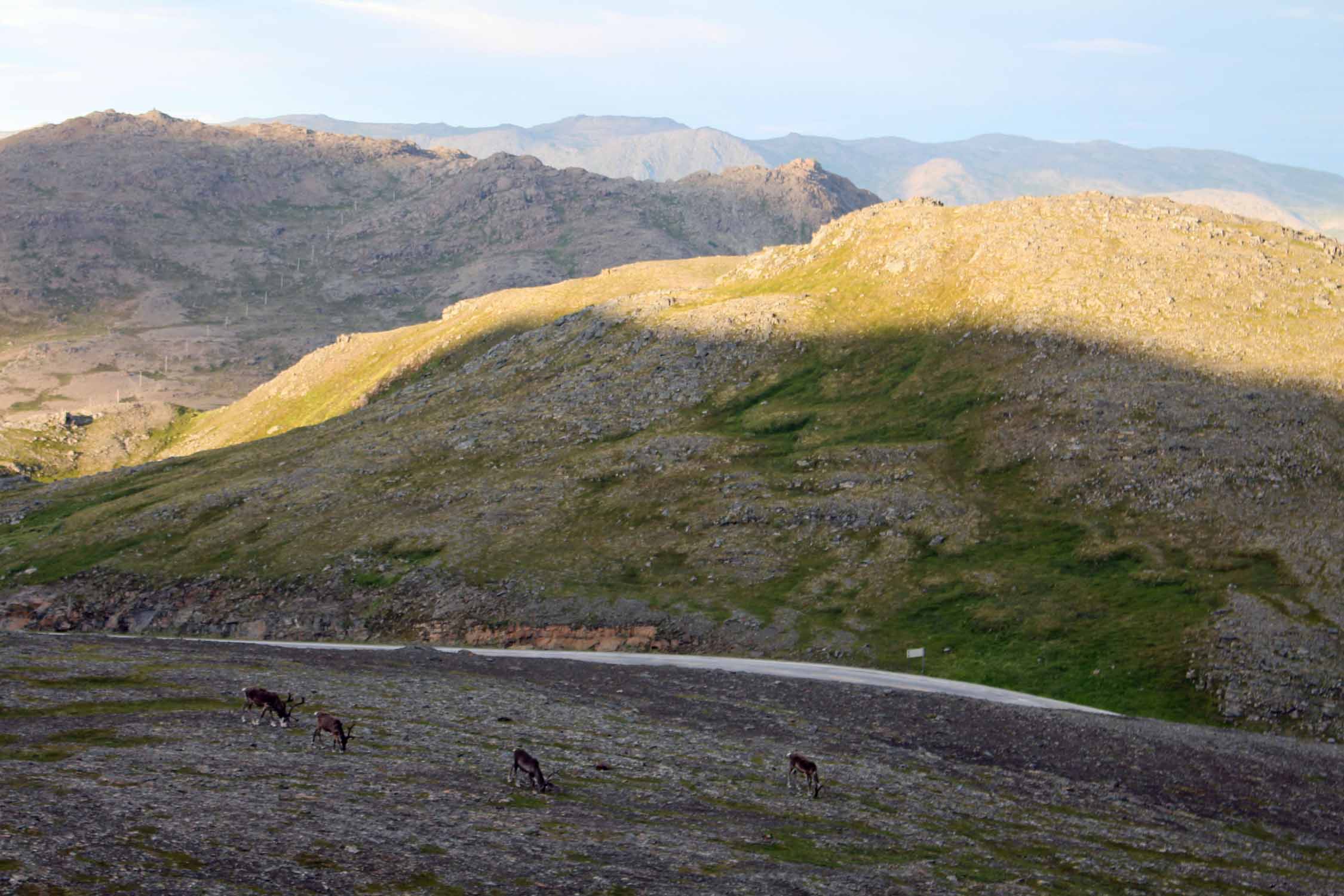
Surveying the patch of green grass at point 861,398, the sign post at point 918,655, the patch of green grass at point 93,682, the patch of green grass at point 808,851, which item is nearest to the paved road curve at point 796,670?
the sign post at point 918,655

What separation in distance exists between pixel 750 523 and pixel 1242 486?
53.5 m

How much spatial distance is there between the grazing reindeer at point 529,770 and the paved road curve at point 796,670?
44042mm

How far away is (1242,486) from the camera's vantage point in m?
108

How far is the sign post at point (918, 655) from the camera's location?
301 ft

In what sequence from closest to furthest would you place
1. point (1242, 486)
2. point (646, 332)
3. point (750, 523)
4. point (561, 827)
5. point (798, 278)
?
point (561, 827)
point (1242, 486)
point (750, 523)
point (646, 332)
point (798, 278)

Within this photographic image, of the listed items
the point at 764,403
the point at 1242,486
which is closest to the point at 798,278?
the point at 764,403

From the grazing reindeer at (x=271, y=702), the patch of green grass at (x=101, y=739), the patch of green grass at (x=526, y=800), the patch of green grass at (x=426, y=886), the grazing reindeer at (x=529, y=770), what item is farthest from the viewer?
the grazing reindeer at (x=271, y=702)

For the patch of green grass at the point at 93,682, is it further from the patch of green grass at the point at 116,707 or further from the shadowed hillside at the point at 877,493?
the shadowed hillside at the point at 877,493

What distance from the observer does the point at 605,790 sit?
41.7 meters

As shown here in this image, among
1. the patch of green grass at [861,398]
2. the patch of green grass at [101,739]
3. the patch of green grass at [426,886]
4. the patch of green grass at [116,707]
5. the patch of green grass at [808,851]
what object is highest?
the patch of green grass at [861,398]

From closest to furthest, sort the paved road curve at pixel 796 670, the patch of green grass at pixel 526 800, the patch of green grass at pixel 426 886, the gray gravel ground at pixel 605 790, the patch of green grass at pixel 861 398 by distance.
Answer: the patch of green grass at pixel 426 886, the gray gravel ground at pixel 605 790, the patch of green grass at pixel 526 800, the paved road curve at pixel 796 670, the patch of green grass at pixel 861 398

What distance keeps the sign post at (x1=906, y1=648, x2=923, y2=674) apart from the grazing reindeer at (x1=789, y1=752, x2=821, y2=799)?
4819 centimetres

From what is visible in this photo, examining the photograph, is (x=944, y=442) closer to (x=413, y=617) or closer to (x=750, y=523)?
(x=750, y=523)

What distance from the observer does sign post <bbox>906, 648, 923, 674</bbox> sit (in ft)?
301
